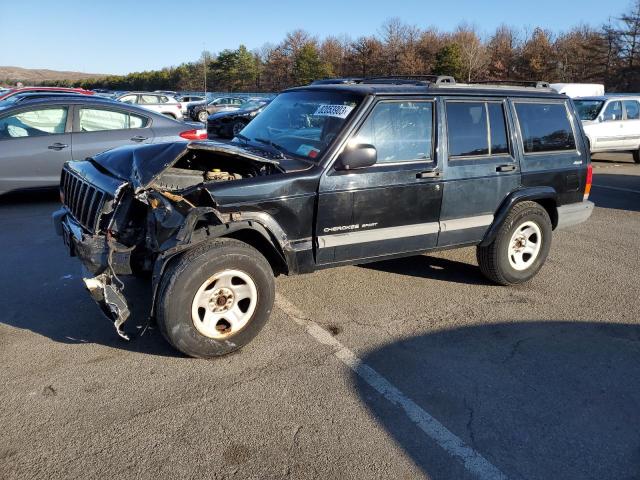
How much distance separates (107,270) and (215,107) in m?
28.3

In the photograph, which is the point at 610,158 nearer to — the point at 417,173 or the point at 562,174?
the point at 562,174

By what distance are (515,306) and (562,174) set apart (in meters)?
1.52

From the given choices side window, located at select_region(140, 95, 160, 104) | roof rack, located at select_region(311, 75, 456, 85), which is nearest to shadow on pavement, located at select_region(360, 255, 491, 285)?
roof rack, located at select_region(311, 75, 456, 85)

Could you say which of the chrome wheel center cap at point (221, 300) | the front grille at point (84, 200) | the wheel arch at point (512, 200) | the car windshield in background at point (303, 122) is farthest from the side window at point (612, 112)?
the front grille at point (84, 200)

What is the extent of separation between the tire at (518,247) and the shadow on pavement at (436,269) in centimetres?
26

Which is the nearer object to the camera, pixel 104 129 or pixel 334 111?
pixel 334 111

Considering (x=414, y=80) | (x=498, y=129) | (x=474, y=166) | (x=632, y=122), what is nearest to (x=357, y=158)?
(x=474, y=166)

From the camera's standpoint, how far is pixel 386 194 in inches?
159

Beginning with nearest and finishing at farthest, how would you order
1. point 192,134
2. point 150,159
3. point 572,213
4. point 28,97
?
1. point 150,159
2. point 572,213
3. point 192,134
4. point 28,97

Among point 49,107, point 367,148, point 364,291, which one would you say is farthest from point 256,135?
point 49,107

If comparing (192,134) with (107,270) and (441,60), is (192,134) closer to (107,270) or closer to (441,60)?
(107,270)

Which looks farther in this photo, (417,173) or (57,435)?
(417,173)

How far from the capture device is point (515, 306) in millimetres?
4574

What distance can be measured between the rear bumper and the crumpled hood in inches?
124
